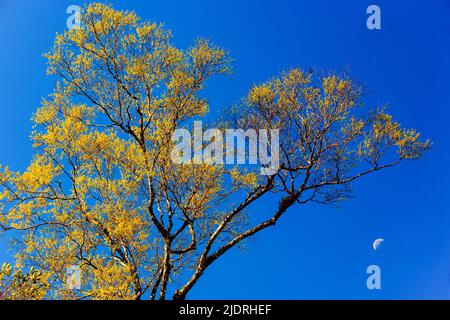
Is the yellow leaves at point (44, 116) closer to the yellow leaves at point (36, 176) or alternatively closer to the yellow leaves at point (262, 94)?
the yellow leaves at point (36, 176)

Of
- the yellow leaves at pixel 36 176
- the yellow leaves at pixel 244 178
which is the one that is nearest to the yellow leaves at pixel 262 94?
the yellow leaves at pixel 244 178

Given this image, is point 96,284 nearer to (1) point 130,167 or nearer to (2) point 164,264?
(2) point 164,264

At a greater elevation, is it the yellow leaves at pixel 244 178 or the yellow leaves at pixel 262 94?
the yellow leaves at pixel 262 94

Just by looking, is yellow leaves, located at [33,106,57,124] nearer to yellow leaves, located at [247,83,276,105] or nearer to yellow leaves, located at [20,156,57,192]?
yellow leaves, located at [20,156,57,192]

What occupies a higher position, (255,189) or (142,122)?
(142,122)

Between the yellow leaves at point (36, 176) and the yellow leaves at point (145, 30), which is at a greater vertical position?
the yellow leaves at point (145, 30)

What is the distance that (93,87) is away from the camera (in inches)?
610

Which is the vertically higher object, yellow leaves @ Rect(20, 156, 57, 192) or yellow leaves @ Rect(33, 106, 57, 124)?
yellow leaves @ Rect(33, 106, 57, 124)

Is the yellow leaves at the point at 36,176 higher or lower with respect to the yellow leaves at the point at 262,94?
lower

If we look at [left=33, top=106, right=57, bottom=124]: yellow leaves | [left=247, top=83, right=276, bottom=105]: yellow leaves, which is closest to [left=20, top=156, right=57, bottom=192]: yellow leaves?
[left=33, top=106, right=57, bottom=124]: yellow leaves

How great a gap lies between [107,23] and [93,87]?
2074mm

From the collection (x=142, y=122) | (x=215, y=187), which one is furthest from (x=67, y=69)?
(x=215, y=187)

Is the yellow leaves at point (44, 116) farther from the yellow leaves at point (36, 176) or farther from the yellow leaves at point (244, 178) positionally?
the yellow leaves at point (244, 178)

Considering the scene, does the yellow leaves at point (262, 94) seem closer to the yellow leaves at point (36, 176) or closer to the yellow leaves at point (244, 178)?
the yellow leaves at point (244, 178)
